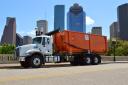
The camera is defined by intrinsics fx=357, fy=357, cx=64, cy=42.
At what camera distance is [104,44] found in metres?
36.1

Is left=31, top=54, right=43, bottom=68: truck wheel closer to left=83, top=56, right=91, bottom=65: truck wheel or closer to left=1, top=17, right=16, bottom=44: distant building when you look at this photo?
left=83, top=56, right=91, bottom=65: truck wheel

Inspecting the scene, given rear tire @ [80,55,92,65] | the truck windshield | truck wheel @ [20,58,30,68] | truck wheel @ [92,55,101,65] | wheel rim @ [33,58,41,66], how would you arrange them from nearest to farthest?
1. wheel rim @ [33,58,41,66]
2. truck wheel @ [20,58,30,68]
3. the truck windshield
4. rear tire @ [80,55,92,65]
5. truck wheel @ [92,55,101,65]

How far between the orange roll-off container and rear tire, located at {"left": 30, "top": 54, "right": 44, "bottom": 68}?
2920 mm

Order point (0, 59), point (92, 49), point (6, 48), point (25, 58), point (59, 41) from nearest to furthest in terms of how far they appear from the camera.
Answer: point (25, 58)
point (59, 41)
point (92, 49)
point (0, 59)
point (6, 48)

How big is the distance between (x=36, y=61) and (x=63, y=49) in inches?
164

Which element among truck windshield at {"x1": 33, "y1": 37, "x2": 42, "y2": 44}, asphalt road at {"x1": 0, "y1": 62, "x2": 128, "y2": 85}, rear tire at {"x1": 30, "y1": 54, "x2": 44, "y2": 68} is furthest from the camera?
truck windshield at {"x1": 33, "y1": 37, "x2": 42, "y2": 44}

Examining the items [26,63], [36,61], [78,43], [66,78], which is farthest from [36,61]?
[66,78]

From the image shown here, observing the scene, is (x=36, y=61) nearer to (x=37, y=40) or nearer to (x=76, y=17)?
(x=37, y=40)

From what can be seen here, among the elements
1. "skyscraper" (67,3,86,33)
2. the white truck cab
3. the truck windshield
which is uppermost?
"skyscraper" (67,3,86,33)

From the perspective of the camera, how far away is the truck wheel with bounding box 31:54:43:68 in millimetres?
28506

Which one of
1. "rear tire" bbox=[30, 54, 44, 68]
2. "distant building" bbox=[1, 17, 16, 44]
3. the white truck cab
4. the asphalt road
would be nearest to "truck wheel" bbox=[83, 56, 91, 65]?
the white truck cab

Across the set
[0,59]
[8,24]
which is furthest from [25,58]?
[8,24]

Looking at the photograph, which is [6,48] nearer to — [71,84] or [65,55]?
[65,55]

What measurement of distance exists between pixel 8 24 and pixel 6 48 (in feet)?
160
